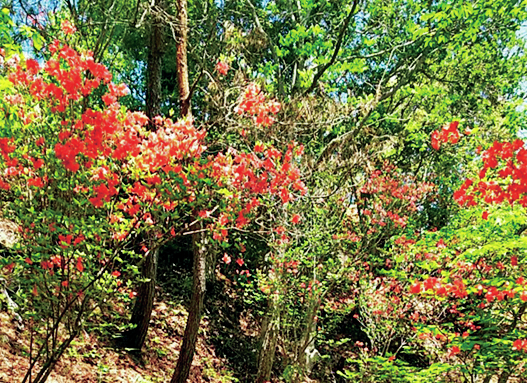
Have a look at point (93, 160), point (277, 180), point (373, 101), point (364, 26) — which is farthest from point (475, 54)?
point (93, 160)

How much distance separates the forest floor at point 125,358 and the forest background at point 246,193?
0.04 m

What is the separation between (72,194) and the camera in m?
2.76

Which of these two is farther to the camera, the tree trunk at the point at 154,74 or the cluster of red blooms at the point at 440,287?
the tree trunk at the point at 154,74

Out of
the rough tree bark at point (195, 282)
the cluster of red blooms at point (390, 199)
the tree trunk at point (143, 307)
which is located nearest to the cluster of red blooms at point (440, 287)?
the rough tree bark at point (195, 282)

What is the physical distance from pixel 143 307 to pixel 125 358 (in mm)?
764

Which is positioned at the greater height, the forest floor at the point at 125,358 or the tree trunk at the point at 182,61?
the tree trunk at the point at 182,61

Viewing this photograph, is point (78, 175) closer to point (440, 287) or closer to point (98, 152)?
point (98, 152)

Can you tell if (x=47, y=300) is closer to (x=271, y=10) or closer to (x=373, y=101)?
(x=373, y=101)

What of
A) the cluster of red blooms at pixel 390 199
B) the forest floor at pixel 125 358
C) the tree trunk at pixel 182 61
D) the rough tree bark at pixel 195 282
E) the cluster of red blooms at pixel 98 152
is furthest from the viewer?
the cluster of red blooms at pixel 390 199

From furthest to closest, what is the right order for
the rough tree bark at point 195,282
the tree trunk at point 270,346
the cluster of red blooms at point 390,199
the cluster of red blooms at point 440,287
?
1. the cluster of red blooms at point 390,199
2. the tree trunk at point 270,346
3. the rough tree bark at point 195,282
4. the cluster of red blooms at point 440,287

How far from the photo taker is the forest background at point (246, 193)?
2.73 m

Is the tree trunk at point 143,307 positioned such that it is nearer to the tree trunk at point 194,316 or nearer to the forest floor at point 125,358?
the forest floor at point 125,358

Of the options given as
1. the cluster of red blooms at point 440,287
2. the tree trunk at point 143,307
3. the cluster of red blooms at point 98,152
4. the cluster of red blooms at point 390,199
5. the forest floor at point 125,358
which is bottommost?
the forest floor at point 125,358

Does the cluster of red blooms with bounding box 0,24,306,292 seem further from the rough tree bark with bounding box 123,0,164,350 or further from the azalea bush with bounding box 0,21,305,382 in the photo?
the rough tree bark with bounding box 123,0,164,350
